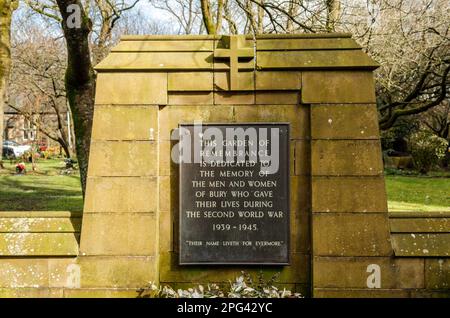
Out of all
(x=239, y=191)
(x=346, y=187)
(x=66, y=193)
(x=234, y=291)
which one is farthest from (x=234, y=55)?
(x=66, y=193)

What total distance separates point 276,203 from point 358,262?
1.10 metres

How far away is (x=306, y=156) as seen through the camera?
16.3 ft

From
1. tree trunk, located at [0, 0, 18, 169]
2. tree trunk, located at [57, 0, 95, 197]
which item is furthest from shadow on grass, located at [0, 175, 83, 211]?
tree trunk, located at [57, 0, 95, 197]

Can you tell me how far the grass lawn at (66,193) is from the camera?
473 inches

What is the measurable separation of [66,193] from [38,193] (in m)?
0.93

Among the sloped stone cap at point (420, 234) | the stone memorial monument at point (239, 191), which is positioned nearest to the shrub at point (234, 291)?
the stone memorial monument at point (239, 191)

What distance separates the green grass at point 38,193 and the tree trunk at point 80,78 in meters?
4.18

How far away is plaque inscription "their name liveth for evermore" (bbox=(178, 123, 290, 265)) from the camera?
4898 millimetres

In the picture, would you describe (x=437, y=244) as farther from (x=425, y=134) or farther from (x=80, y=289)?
(x=425, y=134)

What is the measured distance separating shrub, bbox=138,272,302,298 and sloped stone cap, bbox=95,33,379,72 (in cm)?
238

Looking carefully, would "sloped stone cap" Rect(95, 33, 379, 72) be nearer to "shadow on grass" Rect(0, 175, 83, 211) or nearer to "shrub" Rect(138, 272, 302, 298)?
"shrub" Rect(138, 272, 302, 298)

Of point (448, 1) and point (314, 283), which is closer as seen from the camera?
point (314, 283)

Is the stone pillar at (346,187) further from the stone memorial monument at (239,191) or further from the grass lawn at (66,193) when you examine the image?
the grass lawn at (66,193)

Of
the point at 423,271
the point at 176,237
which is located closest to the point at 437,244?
the point at 423,271
